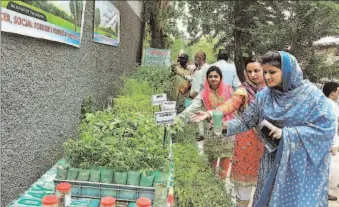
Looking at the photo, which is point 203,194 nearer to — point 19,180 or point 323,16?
point 19,180

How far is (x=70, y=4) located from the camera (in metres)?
3.53

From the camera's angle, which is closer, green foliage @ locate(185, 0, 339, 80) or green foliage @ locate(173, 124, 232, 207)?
green foliage @ locate(173, 124, 232, 207)

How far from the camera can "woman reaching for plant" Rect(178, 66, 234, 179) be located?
160 inches

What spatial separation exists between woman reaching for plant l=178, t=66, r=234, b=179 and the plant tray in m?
1.74

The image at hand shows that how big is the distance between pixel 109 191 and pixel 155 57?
899 centimetres

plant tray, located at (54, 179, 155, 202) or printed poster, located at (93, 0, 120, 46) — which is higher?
printed poster, located at (93, 0, 120, 46)

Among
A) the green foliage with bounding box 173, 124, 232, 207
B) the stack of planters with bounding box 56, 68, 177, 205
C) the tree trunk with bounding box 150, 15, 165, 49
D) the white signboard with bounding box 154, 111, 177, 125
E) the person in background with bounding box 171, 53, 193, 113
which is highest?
the tree trunk with bounding box 150, 15, 165, 49

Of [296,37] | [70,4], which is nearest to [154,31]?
[296,37]

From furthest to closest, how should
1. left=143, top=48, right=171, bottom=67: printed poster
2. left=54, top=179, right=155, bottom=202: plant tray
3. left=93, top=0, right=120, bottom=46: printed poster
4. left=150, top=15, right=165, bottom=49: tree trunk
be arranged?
left=150, top=15, right=165, bottom=49: tree trunk < left=143, top=48, right=171, bottom=67: printed poster < left=93, top=0, right=120, bottom=46: printed poster < left=54, top=179, right=155, bottom=202: plant tray

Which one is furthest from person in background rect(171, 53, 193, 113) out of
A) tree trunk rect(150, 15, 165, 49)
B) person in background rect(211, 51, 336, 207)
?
tree trunk rect(150, 15, 165, 49)

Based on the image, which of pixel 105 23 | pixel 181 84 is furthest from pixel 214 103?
pixel 181 84

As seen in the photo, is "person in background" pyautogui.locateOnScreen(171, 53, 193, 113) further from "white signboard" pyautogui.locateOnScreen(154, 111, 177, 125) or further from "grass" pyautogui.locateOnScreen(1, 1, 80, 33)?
"white signboard" pyautogui.locateOnScreen(154, 111, 177, 125)

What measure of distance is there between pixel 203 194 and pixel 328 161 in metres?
0.99

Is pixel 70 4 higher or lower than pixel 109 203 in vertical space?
higher
